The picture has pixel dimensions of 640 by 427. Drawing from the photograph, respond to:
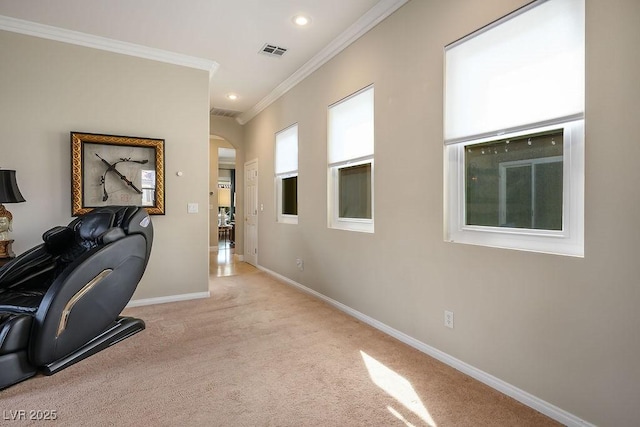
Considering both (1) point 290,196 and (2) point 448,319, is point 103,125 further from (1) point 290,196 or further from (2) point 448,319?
(2) point 448,319

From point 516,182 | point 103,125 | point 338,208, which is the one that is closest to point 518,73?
point 516,182

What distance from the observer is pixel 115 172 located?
3809 millimetres

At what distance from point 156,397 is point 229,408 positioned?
49cm

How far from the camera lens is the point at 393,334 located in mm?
2992

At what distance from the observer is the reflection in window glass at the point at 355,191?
351 cm

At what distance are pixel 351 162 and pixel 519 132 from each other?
1768 mm

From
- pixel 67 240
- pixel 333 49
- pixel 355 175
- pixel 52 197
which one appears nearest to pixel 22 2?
pixel 52 197

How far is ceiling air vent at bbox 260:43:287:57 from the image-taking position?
12.6 ft

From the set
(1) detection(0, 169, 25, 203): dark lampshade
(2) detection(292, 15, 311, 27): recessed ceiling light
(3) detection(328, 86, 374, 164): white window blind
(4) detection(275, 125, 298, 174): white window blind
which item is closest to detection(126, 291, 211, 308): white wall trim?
(1) detection(0, 169, 25, 203): dark lampshade

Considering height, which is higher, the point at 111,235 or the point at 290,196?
the point at 290,196

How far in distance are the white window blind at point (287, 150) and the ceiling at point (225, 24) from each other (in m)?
0.89

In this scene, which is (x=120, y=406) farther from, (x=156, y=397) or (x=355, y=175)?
(x=355, y=175)

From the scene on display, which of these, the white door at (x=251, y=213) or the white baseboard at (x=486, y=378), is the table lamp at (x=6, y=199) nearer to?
the white baseboard at (x=486, y=378)

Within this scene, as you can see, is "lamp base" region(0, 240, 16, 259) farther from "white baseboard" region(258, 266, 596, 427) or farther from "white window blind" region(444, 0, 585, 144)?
"white window blind" region(444, 0, 585, 144)
